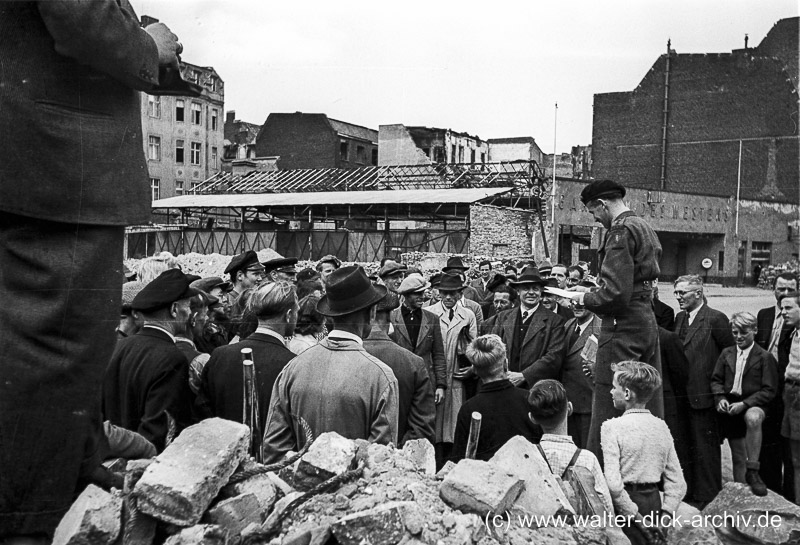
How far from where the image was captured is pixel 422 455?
3.42 m

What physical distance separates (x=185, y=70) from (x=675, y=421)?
5184mm

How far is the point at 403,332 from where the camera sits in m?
7.15

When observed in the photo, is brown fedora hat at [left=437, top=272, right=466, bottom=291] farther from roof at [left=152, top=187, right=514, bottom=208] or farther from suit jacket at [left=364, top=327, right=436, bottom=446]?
roof at [left=152, top=187, right=514, bottom=208]

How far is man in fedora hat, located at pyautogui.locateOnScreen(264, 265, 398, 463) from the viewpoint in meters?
3.71

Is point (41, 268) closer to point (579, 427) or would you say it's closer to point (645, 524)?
point (645, 524)

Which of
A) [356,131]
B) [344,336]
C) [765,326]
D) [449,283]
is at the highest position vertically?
[356,131]

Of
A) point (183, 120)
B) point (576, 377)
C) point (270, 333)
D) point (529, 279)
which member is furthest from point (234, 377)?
point (529, 279)

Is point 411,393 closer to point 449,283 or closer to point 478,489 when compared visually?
point 478,489

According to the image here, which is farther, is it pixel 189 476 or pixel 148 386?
pixel 148 386

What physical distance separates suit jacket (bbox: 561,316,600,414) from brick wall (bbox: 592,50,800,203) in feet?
94.5

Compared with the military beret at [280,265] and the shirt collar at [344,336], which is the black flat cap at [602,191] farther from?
A: the military beret at [280,265]

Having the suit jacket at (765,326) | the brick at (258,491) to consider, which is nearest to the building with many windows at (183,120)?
the brick at (258,491)

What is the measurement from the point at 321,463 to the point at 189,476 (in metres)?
0.50

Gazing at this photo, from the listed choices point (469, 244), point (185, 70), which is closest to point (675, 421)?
point (185, 70)
